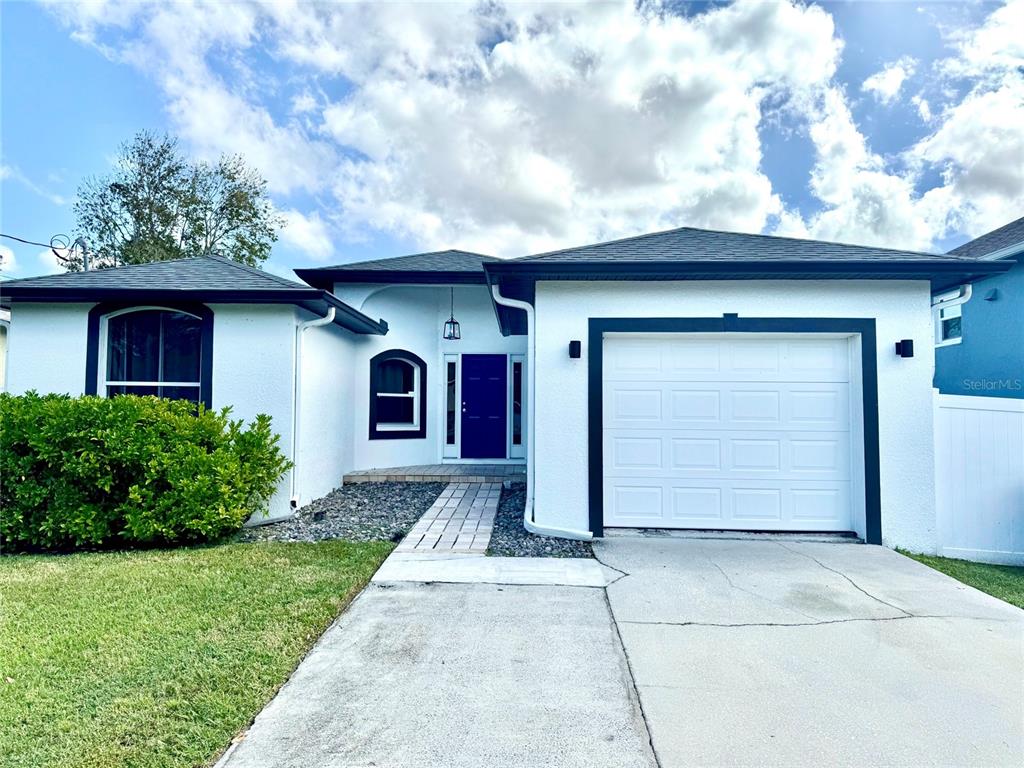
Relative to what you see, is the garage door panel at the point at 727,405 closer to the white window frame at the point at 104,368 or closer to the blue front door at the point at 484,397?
the blue front door at the point at 484,397

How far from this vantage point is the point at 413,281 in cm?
902

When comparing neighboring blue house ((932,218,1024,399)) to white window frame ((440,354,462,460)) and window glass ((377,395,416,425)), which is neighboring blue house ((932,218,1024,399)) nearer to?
white window frame ((440,354,462,460))

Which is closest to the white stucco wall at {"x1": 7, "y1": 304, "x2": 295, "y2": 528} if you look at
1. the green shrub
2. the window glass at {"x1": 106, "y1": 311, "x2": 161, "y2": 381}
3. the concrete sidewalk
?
the window glass at {"x1": 106, "y1": 311, "x2": 161, "y2": 381}

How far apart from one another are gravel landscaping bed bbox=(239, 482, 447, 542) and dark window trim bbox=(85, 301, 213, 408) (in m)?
1.99

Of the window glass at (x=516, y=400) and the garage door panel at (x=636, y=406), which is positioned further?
the window glass at (x=516, y=400)

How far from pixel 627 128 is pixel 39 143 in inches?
600

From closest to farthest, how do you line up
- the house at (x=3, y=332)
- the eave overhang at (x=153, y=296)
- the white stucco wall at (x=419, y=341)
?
the eave overhang at (x=153, y=296), the house at (x=3, y=332), the white stucco wall at (x=419, y=341)

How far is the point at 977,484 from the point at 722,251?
372cm

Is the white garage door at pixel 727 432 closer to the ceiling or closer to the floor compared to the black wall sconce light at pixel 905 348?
closer to the floor

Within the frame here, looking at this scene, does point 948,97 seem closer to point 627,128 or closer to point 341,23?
point 627,128

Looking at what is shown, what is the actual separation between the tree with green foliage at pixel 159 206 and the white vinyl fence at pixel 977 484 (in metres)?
22.6

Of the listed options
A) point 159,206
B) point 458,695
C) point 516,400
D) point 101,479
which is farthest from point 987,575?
point 159,206

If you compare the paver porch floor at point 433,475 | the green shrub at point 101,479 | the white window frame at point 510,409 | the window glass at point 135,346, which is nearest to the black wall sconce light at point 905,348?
the paver porch floor at point 433,475

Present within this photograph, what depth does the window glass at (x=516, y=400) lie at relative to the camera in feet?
32.3
